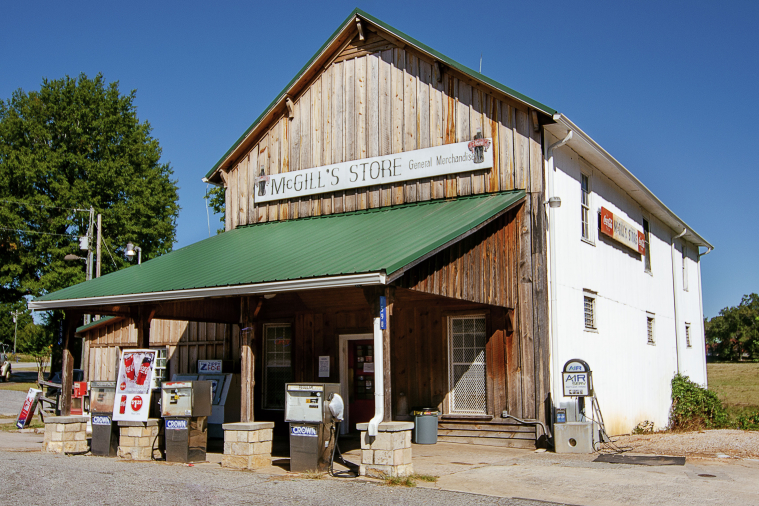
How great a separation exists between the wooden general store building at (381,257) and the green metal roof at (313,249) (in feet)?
0.20

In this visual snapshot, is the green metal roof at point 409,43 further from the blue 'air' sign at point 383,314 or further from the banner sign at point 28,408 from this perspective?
the banner sign at point 28,408

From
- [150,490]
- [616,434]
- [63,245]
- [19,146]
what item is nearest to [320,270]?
[150,490]

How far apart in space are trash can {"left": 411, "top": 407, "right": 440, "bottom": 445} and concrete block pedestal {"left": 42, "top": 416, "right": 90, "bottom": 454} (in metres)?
6.17

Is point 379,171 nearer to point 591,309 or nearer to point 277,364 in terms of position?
point 277,364

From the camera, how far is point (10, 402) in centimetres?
2705

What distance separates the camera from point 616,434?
53.0 ft

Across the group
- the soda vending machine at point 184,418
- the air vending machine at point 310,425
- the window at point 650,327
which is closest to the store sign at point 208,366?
the soda vending machine at point 184,418

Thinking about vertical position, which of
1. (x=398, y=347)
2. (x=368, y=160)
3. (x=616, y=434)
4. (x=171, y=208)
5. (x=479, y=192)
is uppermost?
(x=171, y=208)

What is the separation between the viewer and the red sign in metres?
12.3

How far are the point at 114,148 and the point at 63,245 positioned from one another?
5.87 m

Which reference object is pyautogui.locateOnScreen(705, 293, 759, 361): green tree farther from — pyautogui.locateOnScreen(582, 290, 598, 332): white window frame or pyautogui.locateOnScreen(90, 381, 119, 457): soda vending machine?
pyautogui.locateOnScreen(90, 381, 119, 457): soda vending machine

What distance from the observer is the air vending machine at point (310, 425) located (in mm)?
10398

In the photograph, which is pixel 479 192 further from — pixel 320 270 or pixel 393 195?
pixel 320 270

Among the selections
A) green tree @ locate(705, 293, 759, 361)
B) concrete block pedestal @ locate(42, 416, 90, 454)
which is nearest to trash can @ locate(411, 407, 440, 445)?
concrete block pedestal @ locate(42, 416, 90, 454)
